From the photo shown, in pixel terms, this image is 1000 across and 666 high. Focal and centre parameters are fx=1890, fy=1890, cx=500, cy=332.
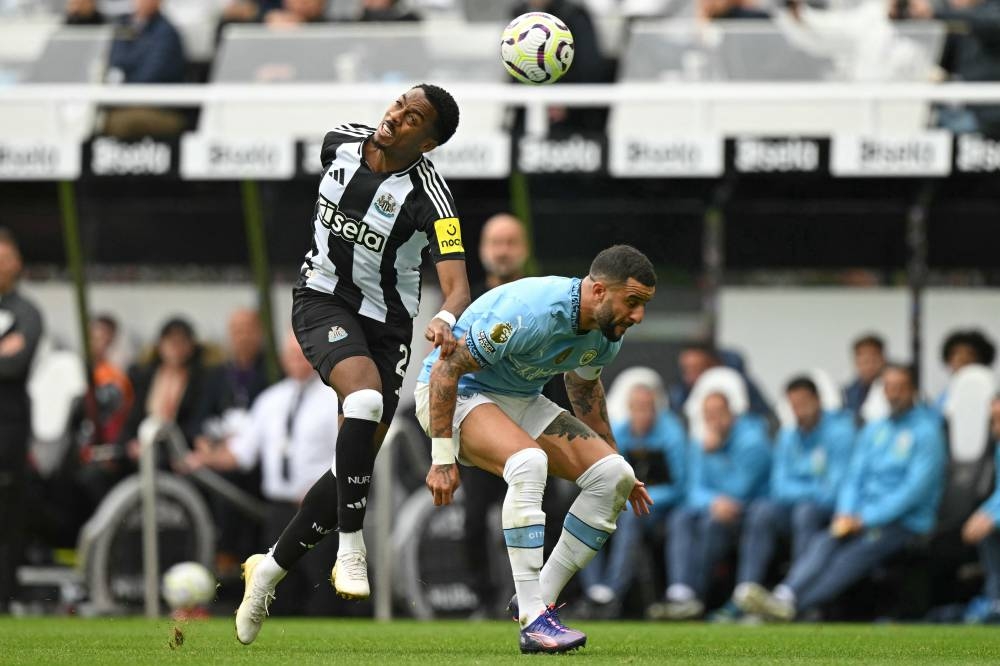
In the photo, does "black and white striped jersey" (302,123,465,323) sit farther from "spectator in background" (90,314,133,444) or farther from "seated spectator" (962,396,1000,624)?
"spectator in background" (90,314,133,444)

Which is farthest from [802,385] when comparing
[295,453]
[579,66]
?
[295,453]

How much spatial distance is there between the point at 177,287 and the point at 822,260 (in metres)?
4.65

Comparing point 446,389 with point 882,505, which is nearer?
point 446,389

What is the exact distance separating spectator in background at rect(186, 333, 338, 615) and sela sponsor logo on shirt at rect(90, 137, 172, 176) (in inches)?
60.5

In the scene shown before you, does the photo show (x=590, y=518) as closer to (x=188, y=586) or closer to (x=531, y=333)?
(x=531, y=333)

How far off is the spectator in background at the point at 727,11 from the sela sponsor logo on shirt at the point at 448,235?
5.81 meters

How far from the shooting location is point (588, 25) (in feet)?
41.8

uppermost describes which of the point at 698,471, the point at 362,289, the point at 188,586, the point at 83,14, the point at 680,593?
the point at 83,14

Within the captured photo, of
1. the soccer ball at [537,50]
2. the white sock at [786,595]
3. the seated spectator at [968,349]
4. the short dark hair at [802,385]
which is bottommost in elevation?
the white sock at [786,595]

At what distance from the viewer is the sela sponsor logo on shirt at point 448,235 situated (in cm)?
757

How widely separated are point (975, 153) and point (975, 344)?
1.21 meters

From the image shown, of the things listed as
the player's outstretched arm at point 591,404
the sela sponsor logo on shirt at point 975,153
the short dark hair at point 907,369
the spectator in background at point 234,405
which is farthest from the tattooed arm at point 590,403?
the spectator in background at point 234,405

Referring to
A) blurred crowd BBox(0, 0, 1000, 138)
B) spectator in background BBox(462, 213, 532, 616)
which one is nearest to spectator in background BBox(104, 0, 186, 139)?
blurred crowd BBox(0, 0, 1000, 138)

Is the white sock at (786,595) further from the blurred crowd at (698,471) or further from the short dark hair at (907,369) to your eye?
the short dark hair at (907,369)
